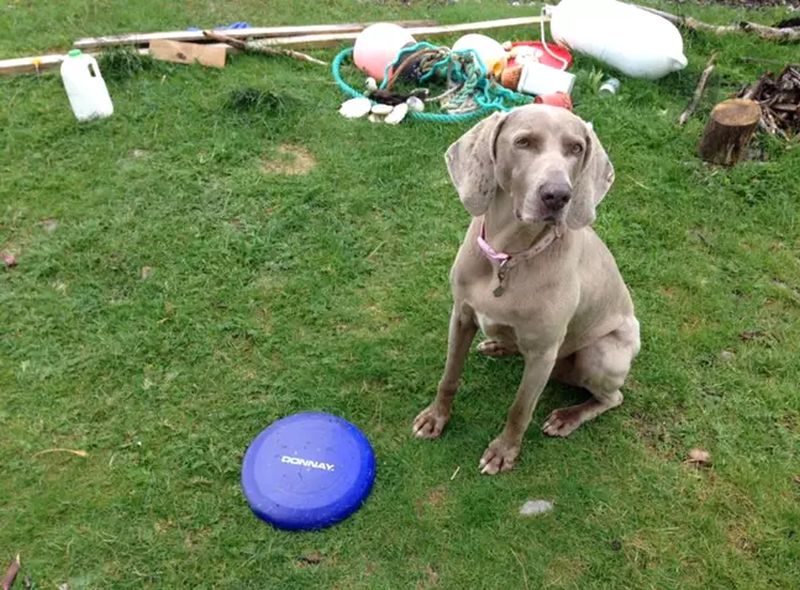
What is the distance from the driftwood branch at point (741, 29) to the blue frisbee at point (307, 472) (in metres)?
5.67

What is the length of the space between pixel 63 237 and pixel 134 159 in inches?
38.0

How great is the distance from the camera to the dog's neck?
2.78 m

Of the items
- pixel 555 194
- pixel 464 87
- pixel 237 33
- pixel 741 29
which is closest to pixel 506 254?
pixel 555 194

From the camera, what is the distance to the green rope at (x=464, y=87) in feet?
18.7

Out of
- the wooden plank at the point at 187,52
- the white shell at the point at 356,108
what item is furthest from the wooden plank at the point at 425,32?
the white shell at the point at 356,108

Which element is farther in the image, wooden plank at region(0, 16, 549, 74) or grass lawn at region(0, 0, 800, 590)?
wooden plank at region(0, 16, 549, 74)

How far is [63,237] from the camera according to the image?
4547mm

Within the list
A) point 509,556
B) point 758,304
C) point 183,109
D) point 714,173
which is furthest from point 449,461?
point 183,109

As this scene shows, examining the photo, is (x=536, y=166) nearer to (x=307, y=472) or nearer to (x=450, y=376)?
(x=450, y=376)

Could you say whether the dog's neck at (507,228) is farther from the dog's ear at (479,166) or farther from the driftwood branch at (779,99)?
the driftwood branch at (779,99)

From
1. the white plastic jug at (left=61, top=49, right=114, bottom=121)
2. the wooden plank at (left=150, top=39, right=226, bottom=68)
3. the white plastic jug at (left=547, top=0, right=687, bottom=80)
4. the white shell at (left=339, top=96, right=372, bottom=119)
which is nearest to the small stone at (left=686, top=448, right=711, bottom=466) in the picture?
the white shell at (left=339, top=96, right=372, bottom=119)

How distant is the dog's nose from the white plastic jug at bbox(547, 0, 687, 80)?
4256 millimetres

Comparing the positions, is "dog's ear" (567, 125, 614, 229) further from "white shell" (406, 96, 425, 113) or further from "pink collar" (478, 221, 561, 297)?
"white shell" (406, 96, 425, 113)

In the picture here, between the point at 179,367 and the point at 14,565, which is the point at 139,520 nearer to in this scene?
the point at 14,565
